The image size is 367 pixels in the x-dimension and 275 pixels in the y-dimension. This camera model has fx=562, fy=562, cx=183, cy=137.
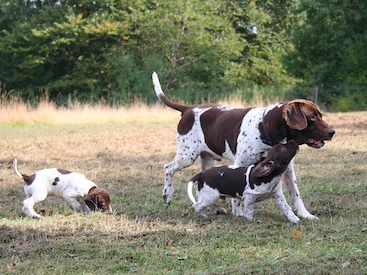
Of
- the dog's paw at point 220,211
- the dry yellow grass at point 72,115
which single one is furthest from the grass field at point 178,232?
the dry yellow grass at point 72,115

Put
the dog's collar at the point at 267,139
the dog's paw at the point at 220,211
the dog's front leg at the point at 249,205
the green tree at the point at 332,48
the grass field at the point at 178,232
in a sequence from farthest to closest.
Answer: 1. the green tree at the point at 332,48
2. the dog's paw at the point at 220,211
3. the dog's collar at the point at 267,139
4. the dog's front leg at the point at 249,205
5. the grass field at the point at 178,232

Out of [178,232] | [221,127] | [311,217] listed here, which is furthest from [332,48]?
[178,232]

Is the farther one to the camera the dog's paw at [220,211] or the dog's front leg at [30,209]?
the dog's paw at [220,211]

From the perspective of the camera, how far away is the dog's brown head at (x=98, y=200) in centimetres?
690

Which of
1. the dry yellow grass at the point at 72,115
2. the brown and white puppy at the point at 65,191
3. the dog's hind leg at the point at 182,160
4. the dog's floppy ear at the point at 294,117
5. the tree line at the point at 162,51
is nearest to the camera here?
the dog's floppy ear at the point at 294,117

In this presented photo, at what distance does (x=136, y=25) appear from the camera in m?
37.9

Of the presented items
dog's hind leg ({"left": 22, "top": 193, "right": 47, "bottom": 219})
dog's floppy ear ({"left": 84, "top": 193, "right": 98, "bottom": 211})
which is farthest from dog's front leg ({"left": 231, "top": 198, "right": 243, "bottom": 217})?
dog's hind leg ({"left": 22, "top": 193, "right": 47, "bottom": 219})

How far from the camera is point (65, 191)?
23.0 ft

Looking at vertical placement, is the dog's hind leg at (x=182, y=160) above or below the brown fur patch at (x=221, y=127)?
below

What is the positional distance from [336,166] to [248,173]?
432 centimetres

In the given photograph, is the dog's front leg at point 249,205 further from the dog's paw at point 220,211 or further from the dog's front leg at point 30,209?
the dog's front leg at point 30,209

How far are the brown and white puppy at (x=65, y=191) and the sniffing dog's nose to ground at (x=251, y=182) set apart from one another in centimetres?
121

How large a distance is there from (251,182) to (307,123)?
3.04ft

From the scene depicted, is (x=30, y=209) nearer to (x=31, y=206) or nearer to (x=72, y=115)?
(x=31, y=206)
